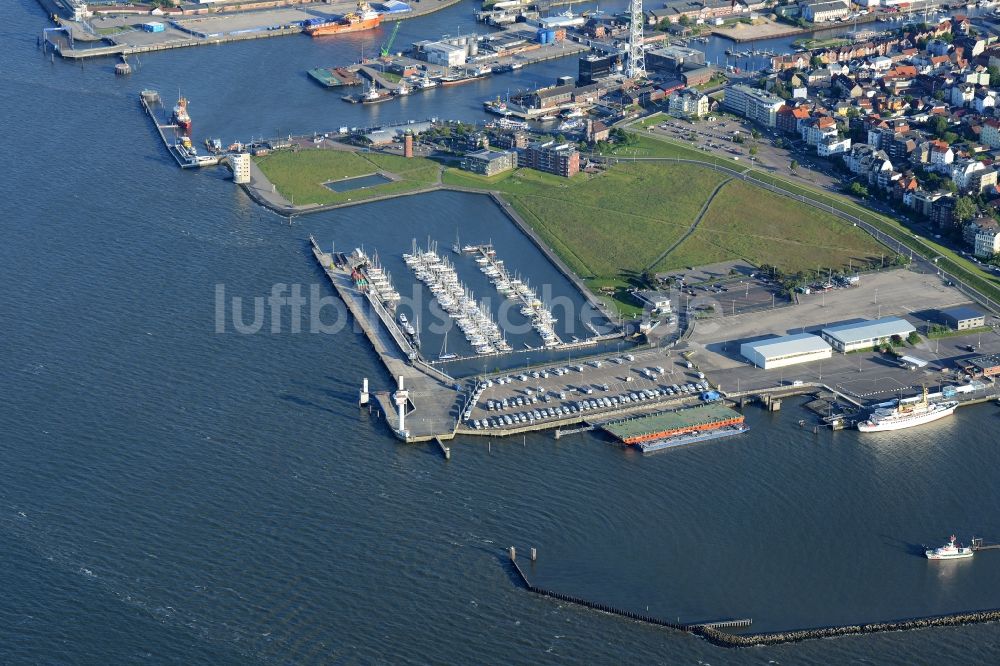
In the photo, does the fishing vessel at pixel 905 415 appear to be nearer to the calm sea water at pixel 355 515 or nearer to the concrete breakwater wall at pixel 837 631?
the calm sea water at pixel 355 515

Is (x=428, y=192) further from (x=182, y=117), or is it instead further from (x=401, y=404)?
(x=401, y=404)

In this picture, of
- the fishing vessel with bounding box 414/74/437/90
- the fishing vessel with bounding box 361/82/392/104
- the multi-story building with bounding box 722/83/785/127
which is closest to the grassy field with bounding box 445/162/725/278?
the multi-story building with bounding box 722/83/785/127

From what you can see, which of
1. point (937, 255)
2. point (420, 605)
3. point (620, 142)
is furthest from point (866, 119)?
point (420, 605)

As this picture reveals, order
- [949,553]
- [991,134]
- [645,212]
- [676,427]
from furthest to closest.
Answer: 1. [991,134]
2. [645,212]
3. [676,427]
4. [949,553]

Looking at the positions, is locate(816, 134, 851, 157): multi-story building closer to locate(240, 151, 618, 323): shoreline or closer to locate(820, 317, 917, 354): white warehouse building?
locate(240, 151, 618, 323): shoreline

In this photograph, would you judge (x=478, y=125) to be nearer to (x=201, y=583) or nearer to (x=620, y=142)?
(x=620, y=142)

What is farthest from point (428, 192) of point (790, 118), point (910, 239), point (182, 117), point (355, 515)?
point (355, 515)
